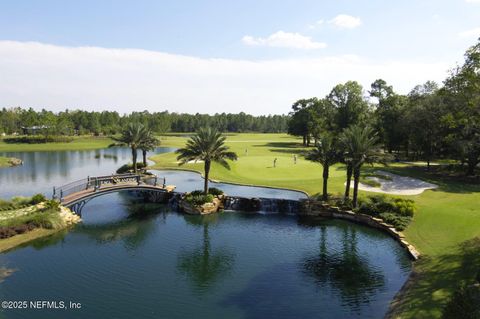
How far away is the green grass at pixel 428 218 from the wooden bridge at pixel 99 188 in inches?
562

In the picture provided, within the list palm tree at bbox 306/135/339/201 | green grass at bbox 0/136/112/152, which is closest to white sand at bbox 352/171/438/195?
palm tree at bbox 306/135/339/201

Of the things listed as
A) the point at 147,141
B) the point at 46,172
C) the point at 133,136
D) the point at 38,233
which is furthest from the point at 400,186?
the point at 46,172

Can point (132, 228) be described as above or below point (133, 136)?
below

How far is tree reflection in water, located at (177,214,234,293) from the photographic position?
26844 millimetres

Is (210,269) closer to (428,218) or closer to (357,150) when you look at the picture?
(357,150)

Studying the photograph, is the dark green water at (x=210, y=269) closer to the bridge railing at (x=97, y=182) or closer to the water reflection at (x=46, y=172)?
the bridge railing at (x=97, y=182)

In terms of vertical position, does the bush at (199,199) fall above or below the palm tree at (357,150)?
below

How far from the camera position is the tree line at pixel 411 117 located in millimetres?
36500

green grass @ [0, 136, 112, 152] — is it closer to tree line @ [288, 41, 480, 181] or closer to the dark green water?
tree line @ [288, 41, 480, 181]

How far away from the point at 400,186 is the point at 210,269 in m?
32.5

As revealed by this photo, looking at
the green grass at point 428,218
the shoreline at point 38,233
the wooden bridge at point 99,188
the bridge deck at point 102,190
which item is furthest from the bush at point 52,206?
the green grass at point 428,218

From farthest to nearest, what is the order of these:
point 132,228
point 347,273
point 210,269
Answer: point 132,228 → point 210,269 → point 347,273

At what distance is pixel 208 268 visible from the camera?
29.2 metres

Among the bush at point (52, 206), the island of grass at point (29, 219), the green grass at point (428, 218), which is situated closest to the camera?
the green grass at point (428, 218)
